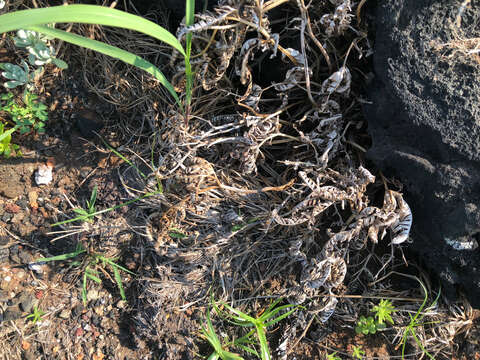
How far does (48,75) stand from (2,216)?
782 mm

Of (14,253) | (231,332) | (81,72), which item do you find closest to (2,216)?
(14,253)

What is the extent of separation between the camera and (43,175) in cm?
206

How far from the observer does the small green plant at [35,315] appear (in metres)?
1.98

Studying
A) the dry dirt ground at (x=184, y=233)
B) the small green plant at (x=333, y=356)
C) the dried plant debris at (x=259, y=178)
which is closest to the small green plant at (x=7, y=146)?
the dry dirt ground at (x=184, y=233)

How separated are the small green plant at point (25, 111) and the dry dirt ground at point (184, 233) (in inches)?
2.9

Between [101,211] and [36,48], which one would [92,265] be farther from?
[36,48]

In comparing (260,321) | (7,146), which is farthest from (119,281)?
(7,146)

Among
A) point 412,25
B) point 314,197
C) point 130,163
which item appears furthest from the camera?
point 130,163

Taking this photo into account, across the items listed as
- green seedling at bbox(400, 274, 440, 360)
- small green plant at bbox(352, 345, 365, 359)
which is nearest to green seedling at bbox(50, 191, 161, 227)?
small green plant at bbox(352, 345, 365, 359)

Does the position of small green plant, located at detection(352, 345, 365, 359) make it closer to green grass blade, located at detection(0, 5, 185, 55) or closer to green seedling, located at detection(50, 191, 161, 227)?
green seedling, located at detection(50, 191, 161, 227)

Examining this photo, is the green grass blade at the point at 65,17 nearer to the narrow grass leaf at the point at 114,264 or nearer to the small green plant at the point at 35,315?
the narrow grass leaf at the point at 114,264

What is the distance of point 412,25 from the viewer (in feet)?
5.46

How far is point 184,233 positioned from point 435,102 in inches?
52.7

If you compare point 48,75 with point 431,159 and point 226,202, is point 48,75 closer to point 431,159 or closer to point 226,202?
point 226,202
